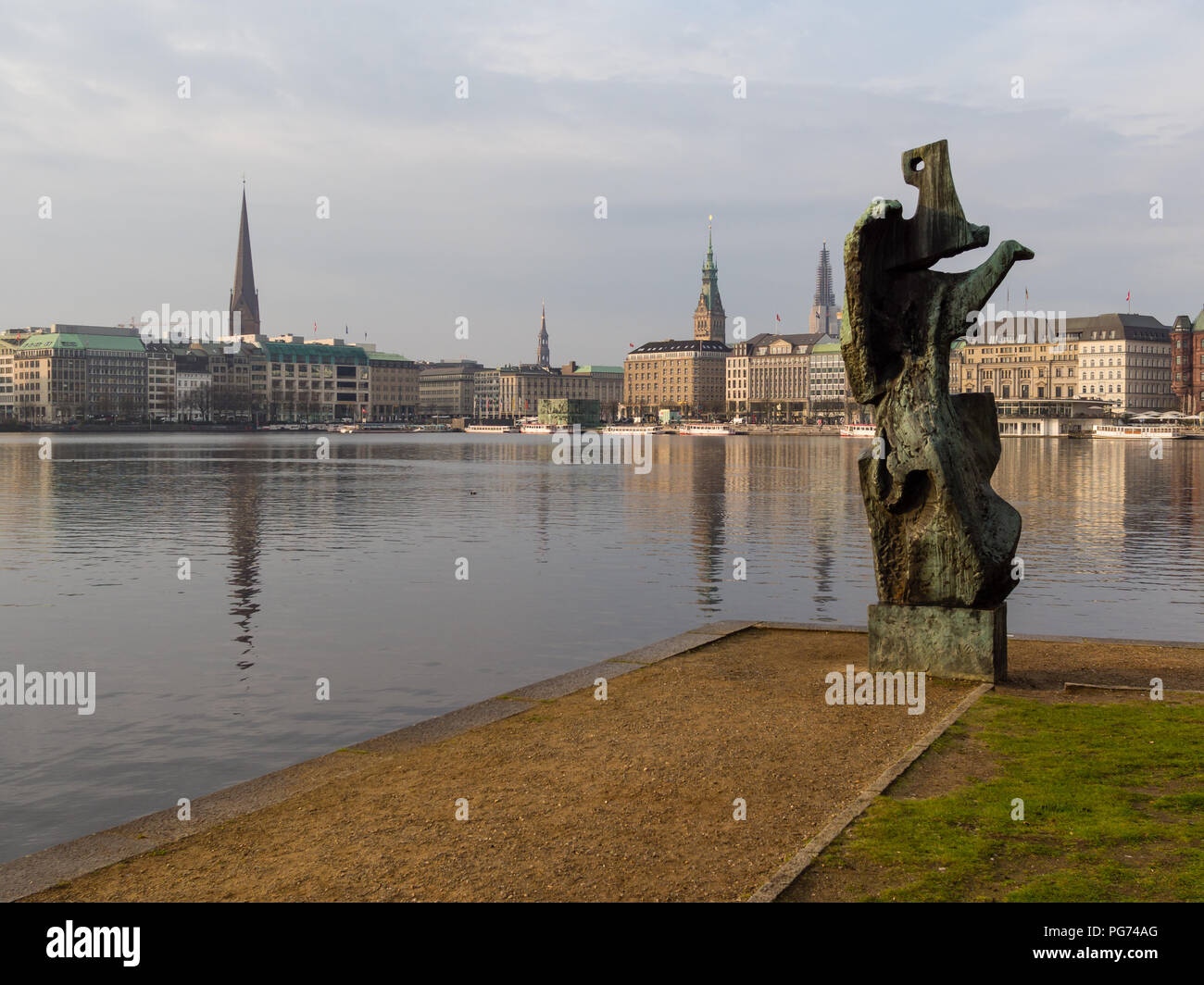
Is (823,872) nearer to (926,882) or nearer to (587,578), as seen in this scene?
(926,882)

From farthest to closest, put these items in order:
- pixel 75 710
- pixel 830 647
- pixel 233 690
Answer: pixel 830 647, pixel 233 690, pixel 75 710

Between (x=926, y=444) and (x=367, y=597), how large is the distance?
13.7m

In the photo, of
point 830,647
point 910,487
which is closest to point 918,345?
point 910,487

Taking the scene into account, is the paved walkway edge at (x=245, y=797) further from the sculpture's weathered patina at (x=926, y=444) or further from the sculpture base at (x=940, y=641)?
the sculpture's weathered patina at (x=926, y=444)

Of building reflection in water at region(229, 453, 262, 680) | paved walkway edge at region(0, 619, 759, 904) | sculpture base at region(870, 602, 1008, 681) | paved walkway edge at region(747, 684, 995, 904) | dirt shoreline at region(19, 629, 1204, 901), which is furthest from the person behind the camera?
building reflection in water at region(229, 453, 262, 680)

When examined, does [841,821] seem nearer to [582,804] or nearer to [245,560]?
[582,804]

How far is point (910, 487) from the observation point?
606 inches

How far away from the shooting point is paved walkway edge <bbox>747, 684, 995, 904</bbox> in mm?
7797

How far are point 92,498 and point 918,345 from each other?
150 ft

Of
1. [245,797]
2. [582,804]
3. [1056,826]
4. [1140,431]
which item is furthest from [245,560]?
[1140,431]

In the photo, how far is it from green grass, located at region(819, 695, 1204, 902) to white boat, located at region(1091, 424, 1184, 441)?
184740 mm

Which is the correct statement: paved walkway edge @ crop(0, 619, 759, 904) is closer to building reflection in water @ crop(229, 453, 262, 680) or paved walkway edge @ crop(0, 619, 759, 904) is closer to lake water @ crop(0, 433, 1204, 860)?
lake water @ crop(0, 433, 1204, 860)

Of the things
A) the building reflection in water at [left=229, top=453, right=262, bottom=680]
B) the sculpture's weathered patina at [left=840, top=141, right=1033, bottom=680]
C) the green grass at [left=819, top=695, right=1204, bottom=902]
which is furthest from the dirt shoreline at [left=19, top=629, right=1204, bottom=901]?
the building reflection in water at [left=229, top=453, right=262, bottom=680]

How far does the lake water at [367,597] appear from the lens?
13906 millimetres
